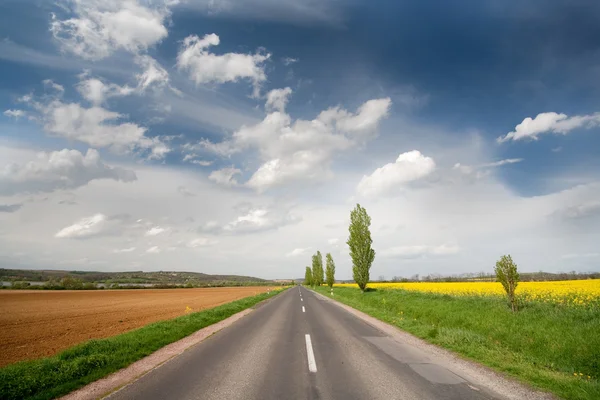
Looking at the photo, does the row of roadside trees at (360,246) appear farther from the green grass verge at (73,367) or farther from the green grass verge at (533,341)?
the green grass verge at (73,367)

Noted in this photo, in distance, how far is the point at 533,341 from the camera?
30.5 feet

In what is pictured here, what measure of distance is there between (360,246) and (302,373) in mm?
34331

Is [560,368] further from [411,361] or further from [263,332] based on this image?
[263,332]

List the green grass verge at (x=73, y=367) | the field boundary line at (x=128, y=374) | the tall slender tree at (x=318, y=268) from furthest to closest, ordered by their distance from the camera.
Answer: the tall slender tree at (x=318, y=268) < the green grass verge at (x=73, y=367) < the field boundary line at (x=128, y=374)

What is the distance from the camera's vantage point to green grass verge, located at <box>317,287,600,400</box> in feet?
20.6

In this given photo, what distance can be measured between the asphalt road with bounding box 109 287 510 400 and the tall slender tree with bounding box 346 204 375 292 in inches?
1134

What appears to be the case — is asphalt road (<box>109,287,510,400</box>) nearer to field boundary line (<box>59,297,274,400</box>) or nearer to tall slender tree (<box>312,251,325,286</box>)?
field boundary line (<box>59,297,274,400</box>)

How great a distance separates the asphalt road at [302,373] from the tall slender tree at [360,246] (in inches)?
1134

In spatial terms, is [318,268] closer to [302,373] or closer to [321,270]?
[321,270]

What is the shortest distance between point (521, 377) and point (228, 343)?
799 cm

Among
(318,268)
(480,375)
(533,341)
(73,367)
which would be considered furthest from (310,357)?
(318,268)

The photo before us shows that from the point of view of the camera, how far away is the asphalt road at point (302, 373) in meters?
5.30

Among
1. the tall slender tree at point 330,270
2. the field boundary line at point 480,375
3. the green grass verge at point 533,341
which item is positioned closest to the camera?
the field boundary line at point 480,375

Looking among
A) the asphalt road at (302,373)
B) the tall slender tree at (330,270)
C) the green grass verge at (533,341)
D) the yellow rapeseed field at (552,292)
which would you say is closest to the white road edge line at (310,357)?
the asphalt road at (302,373)
